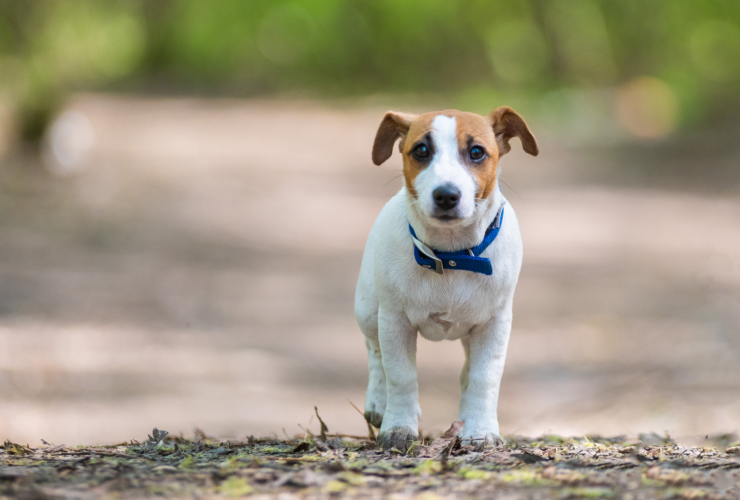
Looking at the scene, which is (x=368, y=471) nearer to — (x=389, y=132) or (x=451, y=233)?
(x=451, y=233)

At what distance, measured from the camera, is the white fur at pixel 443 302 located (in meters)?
4.39

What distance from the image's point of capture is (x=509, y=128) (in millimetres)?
4730

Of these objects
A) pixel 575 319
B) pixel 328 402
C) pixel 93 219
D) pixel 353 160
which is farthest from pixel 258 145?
pixel 328 402

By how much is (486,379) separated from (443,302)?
560 mm

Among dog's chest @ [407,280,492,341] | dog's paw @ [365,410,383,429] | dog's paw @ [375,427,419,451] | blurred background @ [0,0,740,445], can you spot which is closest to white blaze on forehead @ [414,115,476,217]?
dog's chest @ [407,280,492,341]

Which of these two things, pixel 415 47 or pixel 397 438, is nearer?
pixel 397 438

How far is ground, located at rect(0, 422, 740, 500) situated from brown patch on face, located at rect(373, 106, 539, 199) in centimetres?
148

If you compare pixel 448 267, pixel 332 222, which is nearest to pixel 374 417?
pixel 448 267

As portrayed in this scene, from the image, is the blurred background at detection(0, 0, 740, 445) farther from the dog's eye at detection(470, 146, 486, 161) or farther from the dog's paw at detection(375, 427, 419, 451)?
the dog's eye at detection(470, 146, 486, 161)

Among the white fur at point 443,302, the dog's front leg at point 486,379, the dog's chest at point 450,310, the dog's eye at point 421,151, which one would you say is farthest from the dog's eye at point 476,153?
the dog's front leg at point 486,379

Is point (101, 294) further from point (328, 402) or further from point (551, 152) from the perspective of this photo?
point (551, 152)

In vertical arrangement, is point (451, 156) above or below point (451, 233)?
above

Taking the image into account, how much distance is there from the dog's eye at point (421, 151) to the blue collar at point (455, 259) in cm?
47

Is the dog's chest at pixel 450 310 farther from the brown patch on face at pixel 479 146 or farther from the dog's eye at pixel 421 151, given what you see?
the dog's eye at pixel 421 151
